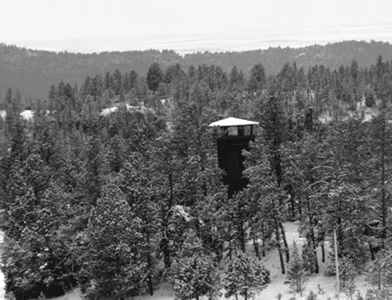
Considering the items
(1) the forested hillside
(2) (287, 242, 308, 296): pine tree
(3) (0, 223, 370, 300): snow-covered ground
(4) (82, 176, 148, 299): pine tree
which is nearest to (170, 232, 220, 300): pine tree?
(1) the forested hillside

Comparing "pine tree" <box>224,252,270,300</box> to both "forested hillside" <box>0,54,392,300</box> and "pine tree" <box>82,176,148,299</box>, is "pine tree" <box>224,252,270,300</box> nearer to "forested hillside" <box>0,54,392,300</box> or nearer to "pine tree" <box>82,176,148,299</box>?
"forested hillside" <box>0,54,392,300</box>

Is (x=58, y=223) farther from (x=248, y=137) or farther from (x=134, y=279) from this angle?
(x=248, y=137)

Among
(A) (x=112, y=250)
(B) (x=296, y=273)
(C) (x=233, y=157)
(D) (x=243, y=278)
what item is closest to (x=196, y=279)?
(D) (x=243, y=278)

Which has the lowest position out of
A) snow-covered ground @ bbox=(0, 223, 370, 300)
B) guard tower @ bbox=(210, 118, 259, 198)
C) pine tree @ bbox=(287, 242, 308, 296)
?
snow-covered ground @ bbox=(0, 223, 370, 300)

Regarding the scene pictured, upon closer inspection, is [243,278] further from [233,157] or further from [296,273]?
[233,157]

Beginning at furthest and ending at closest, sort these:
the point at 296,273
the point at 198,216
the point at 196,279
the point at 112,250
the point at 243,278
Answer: the point at 198,216 → the point at 112,250 → the point at 296,273 → the point at 243,278 → the point at 196,279

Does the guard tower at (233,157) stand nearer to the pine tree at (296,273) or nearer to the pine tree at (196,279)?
the pine tree at (296,273)

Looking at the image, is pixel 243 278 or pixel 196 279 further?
pixel 243 278

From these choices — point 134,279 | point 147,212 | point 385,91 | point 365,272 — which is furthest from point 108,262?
point 385,91

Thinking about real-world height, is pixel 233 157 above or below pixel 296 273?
above

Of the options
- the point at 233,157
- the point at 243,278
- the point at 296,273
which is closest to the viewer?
the point at 243,278

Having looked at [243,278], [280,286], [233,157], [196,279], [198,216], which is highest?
[233,157]

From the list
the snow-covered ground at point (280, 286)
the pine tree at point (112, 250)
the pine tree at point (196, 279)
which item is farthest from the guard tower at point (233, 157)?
the pine tree at point (196, 279)
